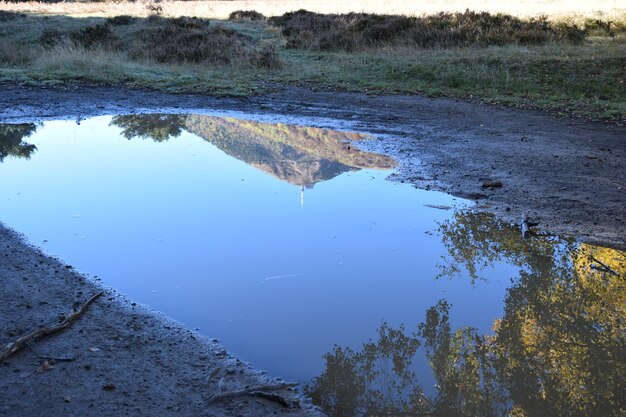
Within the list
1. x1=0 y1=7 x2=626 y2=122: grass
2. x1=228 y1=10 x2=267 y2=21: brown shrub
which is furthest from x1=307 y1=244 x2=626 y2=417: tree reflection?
x1=228 y1=10 x2=267 y2=21: brown shrub

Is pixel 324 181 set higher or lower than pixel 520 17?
lower

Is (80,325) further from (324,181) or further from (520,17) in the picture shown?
(520,17)

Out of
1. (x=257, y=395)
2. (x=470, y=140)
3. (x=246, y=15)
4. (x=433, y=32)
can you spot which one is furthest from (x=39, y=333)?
(x=246, y=15)

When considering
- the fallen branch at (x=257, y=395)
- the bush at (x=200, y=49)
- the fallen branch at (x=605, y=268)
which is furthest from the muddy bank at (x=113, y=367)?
the bush at (x=200, y=49)

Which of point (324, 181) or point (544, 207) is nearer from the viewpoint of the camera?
point (544, 207)

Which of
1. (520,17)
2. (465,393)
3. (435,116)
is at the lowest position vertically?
(465,393)

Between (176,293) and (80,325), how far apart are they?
847 mm

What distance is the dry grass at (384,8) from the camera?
24156 millimetres

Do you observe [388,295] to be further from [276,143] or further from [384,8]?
[384,8]

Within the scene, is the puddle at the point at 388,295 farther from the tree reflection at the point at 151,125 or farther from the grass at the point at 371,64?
the grass at the point at 371,64

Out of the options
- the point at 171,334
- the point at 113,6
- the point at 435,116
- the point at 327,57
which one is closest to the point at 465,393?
the point at 171,334

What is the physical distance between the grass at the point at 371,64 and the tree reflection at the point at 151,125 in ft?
9.71

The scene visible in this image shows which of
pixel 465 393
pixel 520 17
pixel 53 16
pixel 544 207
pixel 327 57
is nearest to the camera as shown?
pixel 465 393

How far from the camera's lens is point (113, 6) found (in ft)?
126
